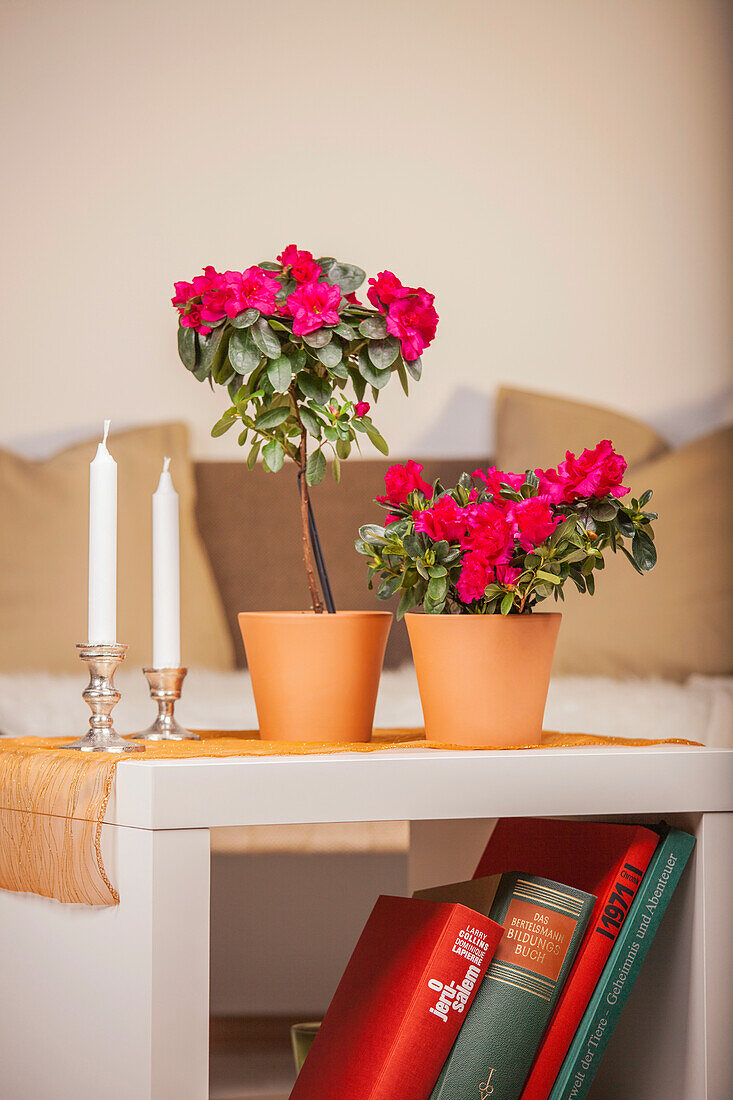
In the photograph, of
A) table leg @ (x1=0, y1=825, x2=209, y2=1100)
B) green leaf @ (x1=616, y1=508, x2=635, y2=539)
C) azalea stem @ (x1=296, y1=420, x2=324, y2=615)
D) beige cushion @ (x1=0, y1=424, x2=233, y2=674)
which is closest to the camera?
table leg @ (x1=0, y1=825, x2=209, y2=1100)

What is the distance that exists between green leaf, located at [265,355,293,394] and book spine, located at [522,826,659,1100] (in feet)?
1.60

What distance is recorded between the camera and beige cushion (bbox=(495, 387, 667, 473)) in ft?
4.42

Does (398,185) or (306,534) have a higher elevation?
(398,185)

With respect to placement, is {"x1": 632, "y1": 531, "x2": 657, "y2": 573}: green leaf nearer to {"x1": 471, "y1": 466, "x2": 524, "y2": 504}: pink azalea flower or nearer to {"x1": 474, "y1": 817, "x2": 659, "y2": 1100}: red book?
{"x1": 471, "y1": 466, "x2": 524, "y2": 504}: pink azalea flower

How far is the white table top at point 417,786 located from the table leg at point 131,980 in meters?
0.03

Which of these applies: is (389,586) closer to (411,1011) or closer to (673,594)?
(411,1011)

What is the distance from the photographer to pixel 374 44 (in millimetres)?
1363

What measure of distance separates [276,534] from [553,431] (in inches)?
14.6

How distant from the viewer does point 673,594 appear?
4.44 feet

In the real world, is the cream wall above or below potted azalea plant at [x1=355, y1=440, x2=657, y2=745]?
above

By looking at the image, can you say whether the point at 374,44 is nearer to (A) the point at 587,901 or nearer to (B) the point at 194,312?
(B) the point at 194,312

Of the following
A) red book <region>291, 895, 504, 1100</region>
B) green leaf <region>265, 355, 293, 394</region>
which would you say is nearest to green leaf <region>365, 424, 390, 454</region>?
green leaf <region>265, 355, 293, 394</region>

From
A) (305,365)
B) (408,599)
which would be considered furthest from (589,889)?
(305,365)

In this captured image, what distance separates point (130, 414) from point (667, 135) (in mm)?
782
